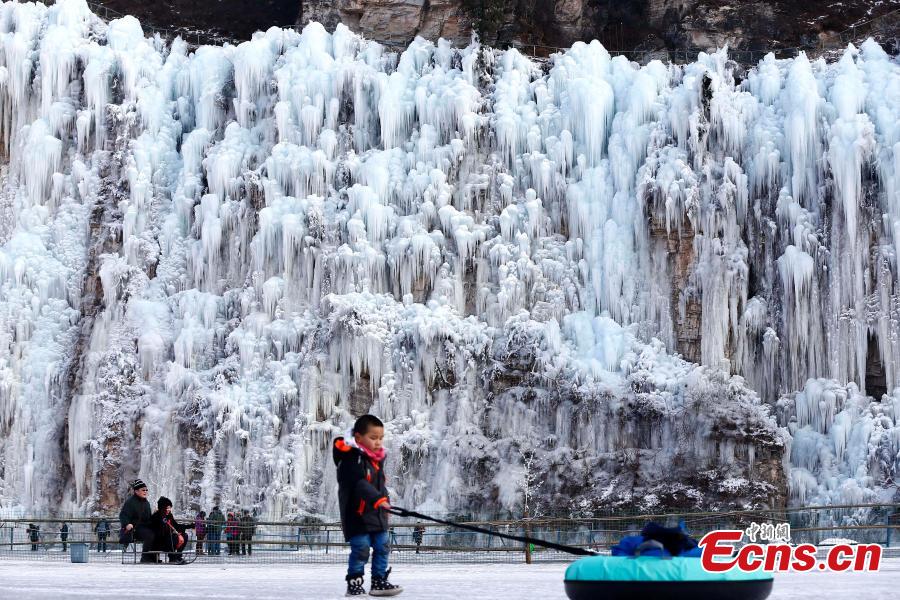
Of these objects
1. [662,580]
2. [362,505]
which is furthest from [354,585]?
[662,580]

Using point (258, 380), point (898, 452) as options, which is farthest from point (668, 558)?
point (258, 380)

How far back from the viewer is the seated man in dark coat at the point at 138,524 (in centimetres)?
1677

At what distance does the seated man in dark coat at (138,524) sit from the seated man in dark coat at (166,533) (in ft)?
0.31

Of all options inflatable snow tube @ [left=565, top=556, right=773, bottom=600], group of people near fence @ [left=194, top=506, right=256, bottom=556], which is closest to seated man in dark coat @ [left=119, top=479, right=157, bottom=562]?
group of people near fence @ [left=194, top=506, right=256, bottom=556]

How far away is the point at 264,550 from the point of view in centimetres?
2316

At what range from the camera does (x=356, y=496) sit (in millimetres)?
8922

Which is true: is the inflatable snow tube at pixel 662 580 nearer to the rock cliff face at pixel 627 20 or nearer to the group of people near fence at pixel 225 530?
the group of people near fence at pixel 225 530

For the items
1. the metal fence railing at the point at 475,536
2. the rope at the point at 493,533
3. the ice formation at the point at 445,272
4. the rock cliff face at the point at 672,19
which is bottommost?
the metal fence railing at the point at 475,536

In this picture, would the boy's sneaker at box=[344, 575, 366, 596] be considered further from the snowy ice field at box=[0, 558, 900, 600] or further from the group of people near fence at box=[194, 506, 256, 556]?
the group of people near fence at box=[194, 506, 256, 556]

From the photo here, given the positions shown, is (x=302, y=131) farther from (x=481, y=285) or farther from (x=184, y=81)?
(x=481, y=285)

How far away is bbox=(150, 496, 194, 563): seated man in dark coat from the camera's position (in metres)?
16.8

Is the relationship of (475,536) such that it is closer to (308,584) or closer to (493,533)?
(308,584)

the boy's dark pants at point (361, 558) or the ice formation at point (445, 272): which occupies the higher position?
the ice formation at point (445, 272)

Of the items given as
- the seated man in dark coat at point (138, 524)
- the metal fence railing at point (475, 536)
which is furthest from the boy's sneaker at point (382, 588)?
the metal fence railing at point (475, 536)
